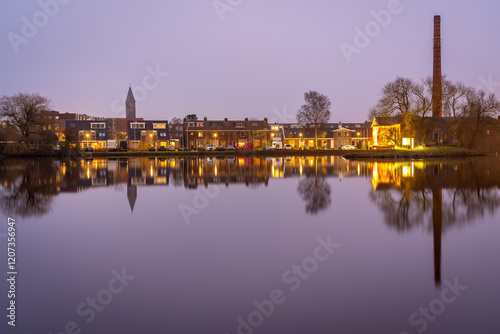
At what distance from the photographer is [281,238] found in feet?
30.3

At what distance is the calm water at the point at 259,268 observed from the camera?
5137mm

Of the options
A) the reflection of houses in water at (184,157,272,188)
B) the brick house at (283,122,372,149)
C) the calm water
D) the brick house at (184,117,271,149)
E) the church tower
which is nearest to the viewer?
the calm water

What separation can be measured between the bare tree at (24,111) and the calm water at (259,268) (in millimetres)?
56012

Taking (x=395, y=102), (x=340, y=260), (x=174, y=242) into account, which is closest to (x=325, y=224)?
(x=340, y=260)

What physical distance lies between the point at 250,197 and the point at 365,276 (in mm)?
10160

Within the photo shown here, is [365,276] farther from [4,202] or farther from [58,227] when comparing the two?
[4,202]

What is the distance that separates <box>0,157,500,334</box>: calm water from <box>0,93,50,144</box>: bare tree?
56012mm

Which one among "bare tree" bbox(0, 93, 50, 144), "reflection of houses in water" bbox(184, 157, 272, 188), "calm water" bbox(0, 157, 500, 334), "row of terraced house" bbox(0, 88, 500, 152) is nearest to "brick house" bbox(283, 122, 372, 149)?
"row of terraced house" bbox(0, 88, 500, 152)

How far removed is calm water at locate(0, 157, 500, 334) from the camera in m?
5.14

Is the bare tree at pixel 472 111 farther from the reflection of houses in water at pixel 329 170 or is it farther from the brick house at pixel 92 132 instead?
the brick house at pixel 92 132

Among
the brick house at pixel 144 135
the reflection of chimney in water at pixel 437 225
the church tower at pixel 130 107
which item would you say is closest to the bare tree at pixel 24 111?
the brick house at pixel 144 135

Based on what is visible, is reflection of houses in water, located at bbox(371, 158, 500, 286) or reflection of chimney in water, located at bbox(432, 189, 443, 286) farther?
reflection of houses in water, located at bbox(371, 158, 500, 286)

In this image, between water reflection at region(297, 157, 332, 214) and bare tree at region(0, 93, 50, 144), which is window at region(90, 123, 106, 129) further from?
water reflection at region(297, 157, 332, 214)

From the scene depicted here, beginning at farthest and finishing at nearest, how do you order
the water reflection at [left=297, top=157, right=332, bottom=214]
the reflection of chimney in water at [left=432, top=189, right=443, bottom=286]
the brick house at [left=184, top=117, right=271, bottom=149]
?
the brick house at [left=184, top=117, right=271, bottom=149] < the water reflection at [left=297, top=157, right=332, bottom=214] < the reflection of chimney in water at [left=432, top=189, right=443, bottom=286]
